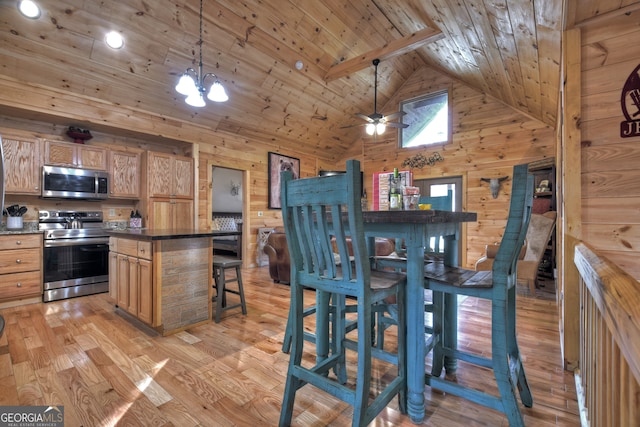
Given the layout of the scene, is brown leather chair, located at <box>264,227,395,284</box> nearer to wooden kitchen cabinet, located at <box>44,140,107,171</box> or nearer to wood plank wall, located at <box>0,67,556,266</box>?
wood plank wall, located at <box>0,67,556,266</box>

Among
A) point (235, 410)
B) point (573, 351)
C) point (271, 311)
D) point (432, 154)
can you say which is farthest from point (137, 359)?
point (432, 154)

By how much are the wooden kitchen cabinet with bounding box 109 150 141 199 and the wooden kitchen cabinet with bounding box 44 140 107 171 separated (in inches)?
4.6

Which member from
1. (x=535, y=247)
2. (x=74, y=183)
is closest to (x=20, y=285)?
(x=74, y=183)

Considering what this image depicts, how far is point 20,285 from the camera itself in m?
3.32

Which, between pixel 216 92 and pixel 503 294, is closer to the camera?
pixel 503 294

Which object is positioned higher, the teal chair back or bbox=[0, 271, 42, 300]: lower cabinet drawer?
the teal chair back

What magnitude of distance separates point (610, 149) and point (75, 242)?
5192 millimetres

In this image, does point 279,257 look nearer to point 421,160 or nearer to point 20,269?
point 20,269

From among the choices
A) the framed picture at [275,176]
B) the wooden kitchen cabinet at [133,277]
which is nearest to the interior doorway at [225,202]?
the framed picture at [275,176]

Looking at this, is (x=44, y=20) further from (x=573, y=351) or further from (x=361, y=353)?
(x=573, y=351)

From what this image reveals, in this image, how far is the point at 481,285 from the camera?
137cm

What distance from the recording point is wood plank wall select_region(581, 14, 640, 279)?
65.9 inches

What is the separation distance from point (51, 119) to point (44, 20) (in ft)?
4.15

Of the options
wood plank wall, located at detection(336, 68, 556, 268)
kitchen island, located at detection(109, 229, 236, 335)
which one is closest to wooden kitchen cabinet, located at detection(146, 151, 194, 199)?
kitchen island, located at detection(109, 229, 236, 335)
